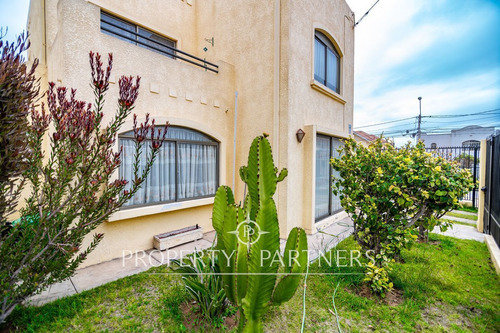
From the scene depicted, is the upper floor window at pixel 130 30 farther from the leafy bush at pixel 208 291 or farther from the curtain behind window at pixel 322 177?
the leafy bush at pixel 208 291

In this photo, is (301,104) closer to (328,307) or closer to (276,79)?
(276,79)

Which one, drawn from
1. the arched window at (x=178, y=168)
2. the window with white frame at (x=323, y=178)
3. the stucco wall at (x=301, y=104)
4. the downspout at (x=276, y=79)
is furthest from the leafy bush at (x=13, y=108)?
the window with white frame at (x=323, y=178)

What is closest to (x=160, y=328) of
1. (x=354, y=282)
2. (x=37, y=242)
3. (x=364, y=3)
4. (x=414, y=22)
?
(x=37, y=242)

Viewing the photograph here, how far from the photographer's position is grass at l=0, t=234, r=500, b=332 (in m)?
3.24

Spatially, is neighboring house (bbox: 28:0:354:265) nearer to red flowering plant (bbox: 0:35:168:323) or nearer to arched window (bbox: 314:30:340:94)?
arched window (bbox: 314:30:340:94)

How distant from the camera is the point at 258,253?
2.38m

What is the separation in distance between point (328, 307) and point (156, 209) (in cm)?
447

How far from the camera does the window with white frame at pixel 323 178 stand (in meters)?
7.99

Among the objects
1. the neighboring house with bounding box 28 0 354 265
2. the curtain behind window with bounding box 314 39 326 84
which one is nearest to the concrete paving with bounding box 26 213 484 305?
the neighboring house with bounding box 28 0 354 265

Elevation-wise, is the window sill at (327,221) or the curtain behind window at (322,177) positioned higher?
the curtain behind window at (322,177)

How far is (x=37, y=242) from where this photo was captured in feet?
9.20

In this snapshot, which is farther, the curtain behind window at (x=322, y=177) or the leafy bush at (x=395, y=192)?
the curtain behind window at (x=322, y=177)

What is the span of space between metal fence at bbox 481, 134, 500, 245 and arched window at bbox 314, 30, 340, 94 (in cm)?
520

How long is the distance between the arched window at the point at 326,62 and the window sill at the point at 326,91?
1.53 ft
